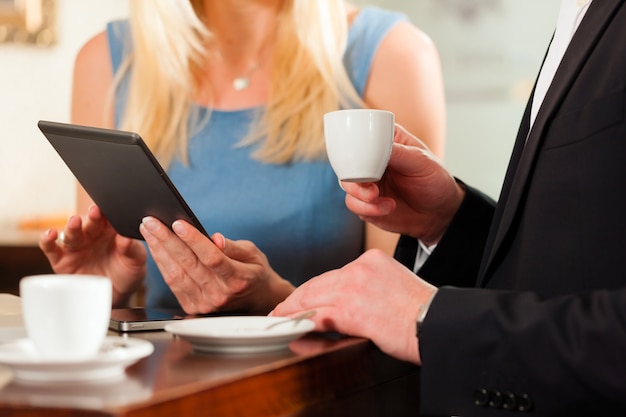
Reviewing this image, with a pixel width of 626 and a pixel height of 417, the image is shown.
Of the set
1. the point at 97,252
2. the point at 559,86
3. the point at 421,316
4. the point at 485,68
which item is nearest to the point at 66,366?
the point at 421,316

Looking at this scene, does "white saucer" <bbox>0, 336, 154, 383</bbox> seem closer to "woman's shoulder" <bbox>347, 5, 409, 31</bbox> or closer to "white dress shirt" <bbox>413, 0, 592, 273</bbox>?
"white dress shirt" <bbox>413, 0, 592, 273</bbox>

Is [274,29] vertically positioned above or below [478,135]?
above

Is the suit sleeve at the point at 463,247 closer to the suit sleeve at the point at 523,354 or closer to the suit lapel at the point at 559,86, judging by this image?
the suit lapel at the point at 559,86

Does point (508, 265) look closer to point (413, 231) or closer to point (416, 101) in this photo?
point (413, 231)

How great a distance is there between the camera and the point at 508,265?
1.14 meters

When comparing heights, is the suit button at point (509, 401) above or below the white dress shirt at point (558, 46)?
below

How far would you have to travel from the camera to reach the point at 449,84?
3.69m

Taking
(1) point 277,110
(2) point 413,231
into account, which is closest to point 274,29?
(1) point 277,110

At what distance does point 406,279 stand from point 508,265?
208 millimetres

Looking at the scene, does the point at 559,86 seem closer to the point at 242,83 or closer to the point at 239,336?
the point at 239,336

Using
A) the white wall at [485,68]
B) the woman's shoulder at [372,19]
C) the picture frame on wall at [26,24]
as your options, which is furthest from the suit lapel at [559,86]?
the picture frame on wall at [26,24]

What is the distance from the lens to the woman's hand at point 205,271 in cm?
120

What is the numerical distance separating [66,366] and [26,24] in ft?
12.1

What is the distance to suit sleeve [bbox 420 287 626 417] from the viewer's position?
865mm
